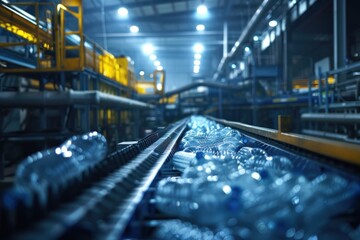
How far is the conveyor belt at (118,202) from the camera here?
2.15 ft

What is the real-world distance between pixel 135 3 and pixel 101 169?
34.3 feet

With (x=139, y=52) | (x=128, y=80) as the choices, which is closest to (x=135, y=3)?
(x=128, y=80)

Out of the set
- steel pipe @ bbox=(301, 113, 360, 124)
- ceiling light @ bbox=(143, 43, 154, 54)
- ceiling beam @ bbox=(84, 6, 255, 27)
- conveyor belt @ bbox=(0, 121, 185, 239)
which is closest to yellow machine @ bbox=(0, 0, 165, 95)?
Answer: conveyor belt @ bbox=(0, 121, 185, 239)

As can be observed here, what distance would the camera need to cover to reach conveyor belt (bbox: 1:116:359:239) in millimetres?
656

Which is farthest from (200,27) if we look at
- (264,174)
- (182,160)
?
(264,174)

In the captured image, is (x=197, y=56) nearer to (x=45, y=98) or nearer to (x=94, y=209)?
(x=45, y=98)

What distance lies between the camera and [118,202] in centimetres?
96

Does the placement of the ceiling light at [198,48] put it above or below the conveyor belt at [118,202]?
above

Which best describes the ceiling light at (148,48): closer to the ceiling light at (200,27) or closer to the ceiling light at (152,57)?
the ceiling light at (152,57)

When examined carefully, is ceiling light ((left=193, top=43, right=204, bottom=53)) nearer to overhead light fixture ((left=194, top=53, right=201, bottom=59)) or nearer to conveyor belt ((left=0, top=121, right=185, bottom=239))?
overhead light fixture ((left=194, top=53, right=201, bottom=59))

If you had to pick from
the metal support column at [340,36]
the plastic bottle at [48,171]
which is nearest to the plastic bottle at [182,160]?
the plastic bottle at [48,171]

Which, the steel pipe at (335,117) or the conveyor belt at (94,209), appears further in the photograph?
the steel pipe at (335,117)

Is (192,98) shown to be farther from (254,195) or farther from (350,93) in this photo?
(254,195)

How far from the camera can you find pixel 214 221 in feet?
2.99
